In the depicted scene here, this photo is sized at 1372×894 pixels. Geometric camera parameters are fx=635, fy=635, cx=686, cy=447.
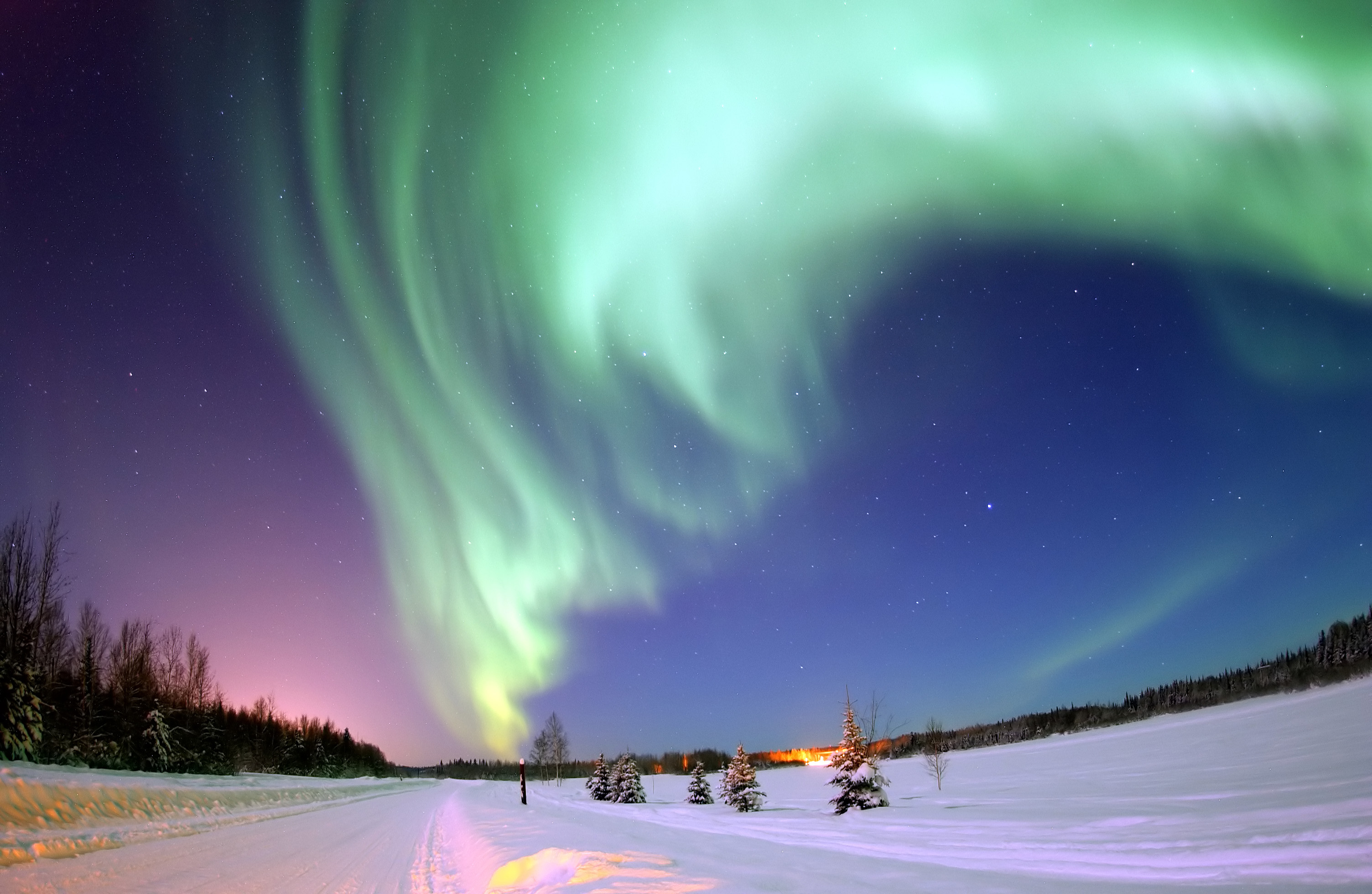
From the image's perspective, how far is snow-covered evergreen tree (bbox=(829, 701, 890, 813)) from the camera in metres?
25.5

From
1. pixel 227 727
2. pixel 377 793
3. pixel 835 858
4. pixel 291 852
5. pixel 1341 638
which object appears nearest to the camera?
pixel 835 858

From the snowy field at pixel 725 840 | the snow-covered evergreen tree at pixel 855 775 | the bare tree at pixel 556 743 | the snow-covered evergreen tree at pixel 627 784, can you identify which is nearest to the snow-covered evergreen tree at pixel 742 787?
the snowy field at pixel 725 840

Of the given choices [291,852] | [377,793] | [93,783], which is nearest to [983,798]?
[291,852]

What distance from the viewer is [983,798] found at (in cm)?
2814

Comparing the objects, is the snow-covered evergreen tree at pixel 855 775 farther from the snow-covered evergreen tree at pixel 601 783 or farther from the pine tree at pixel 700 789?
the snow-covered evergreen tree at pixel 601 783

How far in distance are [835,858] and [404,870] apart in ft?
23.6

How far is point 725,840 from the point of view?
503 inches

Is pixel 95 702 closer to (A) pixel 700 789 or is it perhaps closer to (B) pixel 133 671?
(B) pixel 133 671

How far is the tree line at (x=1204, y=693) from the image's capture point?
8588 centimetres

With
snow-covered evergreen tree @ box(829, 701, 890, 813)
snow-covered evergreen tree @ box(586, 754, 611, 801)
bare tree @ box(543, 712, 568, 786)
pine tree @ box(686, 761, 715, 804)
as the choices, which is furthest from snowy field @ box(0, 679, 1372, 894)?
bare tree @ box(543, 712, 568, 786)

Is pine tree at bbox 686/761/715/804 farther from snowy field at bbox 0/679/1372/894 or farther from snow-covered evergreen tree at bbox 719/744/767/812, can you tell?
snowy field at bbox 0/679/1372/894

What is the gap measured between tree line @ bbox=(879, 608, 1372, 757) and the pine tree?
16.4 meters

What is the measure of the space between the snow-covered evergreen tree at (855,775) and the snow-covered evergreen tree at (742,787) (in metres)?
4.99

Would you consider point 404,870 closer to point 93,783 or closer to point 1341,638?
point 93,783
